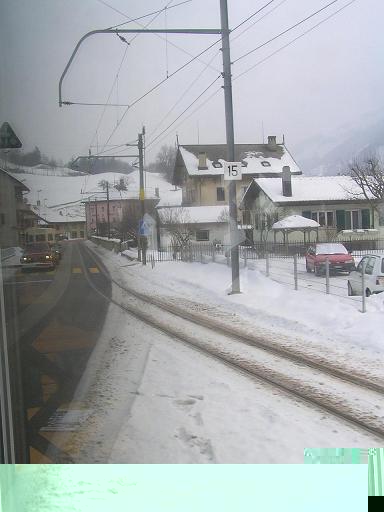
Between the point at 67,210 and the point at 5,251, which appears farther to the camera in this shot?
the point at 67,210

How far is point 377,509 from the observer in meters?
1.89

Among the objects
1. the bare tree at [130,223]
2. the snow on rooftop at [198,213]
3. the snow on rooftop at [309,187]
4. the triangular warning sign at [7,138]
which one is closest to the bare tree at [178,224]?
the snow on rooftop at [198,213]

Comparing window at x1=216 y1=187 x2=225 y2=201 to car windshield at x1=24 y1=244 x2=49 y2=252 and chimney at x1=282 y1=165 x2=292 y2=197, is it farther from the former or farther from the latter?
car windshield at x1=24 y1=244 x2=49 y2=252

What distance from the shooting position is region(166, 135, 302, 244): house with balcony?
88.2 inches

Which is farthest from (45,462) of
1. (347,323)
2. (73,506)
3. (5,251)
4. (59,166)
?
(347,323)

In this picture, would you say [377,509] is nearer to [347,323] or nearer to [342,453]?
[342,453]

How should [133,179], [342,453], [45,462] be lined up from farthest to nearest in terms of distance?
1. [133,179]
2. [45,462]
3. [342,453]

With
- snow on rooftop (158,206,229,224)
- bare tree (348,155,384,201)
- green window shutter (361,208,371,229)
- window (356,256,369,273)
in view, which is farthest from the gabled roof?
window (356,256,369,273)

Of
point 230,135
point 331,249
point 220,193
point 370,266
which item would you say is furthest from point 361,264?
point 230,135

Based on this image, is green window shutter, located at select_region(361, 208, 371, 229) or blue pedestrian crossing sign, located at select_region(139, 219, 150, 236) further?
blue pedestrian crossing sign, located at select_region(139, 219, 150, 236)

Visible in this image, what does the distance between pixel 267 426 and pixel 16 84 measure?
1.76m

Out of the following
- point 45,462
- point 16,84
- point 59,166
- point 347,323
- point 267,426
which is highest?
point 16,84

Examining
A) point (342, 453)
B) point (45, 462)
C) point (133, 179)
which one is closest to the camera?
point (342, 453)

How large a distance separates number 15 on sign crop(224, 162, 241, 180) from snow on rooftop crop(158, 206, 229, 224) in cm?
14
